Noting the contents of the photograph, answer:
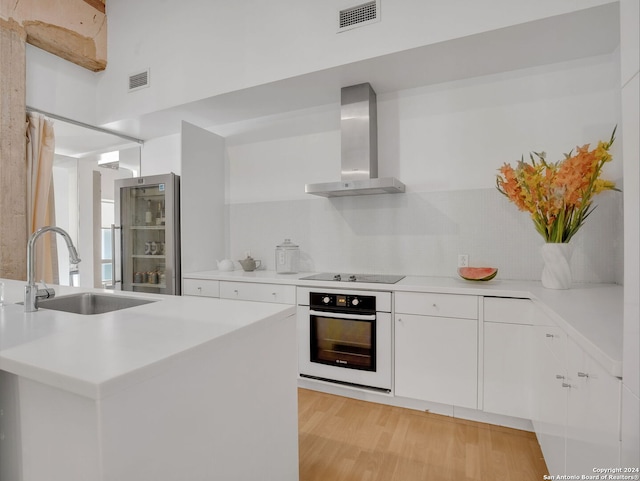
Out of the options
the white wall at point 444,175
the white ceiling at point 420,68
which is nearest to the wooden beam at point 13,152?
the white ceiling at point 420,68

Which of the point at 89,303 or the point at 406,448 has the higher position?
the point at 89,303

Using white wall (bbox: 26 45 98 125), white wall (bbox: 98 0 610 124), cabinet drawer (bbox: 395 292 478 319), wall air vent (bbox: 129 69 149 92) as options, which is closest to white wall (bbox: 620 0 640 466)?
cabinet drawer (bbox: 395 292 478 319)

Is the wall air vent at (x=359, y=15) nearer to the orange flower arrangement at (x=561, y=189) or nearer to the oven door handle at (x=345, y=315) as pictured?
the orange flower arrangement at (x=561, y=189)

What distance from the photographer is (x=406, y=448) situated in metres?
2.00

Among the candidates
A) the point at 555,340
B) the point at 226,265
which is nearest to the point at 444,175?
the point at 555,340

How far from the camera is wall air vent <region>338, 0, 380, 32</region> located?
→ 2.41 m

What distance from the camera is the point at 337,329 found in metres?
2.57

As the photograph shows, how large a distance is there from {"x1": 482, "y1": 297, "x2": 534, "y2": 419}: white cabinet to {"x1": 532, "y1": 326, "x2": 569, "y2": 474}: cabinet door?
136mm

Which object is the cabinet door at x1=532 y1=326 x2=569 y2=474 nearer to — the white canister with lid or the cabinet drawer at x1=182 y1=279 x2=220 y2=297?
the white canister with lid

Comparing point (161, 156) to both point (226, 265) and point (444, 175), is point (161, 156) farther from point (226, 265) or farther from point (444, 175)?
point (444, 175)

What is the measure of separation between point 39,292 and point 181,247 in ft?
5.74

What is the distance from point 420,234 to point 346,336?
1.05 meters

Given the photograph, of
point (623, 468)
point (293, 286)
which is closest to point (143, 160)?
point (293, 286)

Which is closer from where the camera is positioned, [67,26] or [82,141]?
[67,26]
